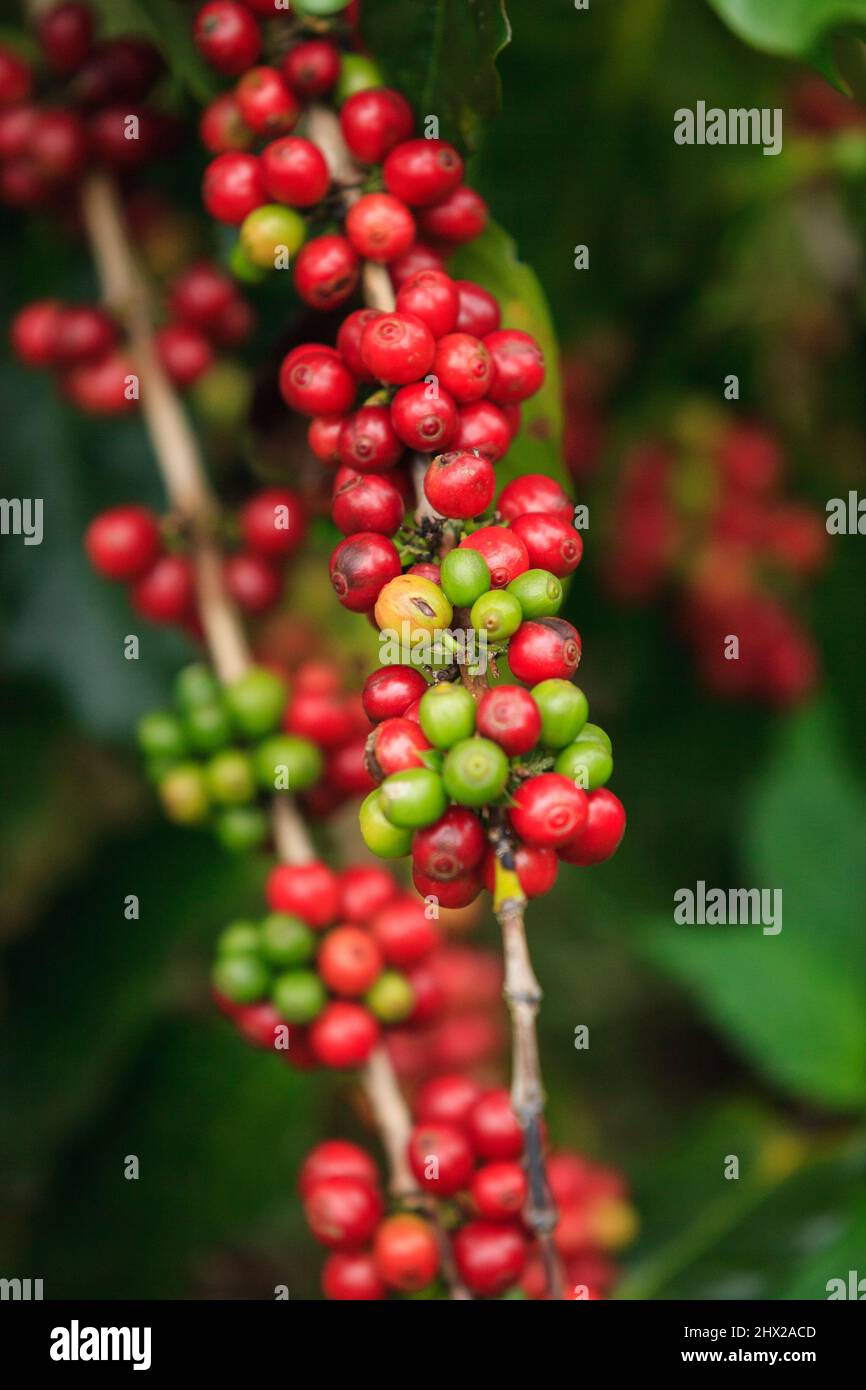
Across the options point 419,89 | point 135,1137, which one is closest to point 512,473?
point 419,89

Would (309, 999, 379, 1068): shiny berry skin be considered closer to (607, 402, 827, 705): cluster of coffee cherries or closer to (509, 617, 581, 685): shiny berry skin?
(509, 617, 581, 685): shiny berry skin

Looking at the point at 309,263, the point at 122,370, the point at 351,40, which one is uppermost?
the point at 351,40

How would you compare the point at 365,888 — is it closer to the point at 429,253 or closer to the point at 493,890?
the point at 493,890

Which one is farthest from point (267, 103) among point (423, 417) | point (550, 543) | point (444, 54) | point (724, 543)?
point (724, 543)

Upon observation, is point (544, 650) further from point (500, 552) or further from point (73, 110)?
point (73, 110)

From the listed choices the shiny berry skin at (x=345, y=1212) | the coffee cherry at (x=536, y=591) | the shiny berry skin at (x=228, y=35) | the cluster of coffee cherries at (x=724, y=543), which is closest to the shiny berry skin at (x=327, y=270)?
the shiny berry skin at (x=228, y=35)
